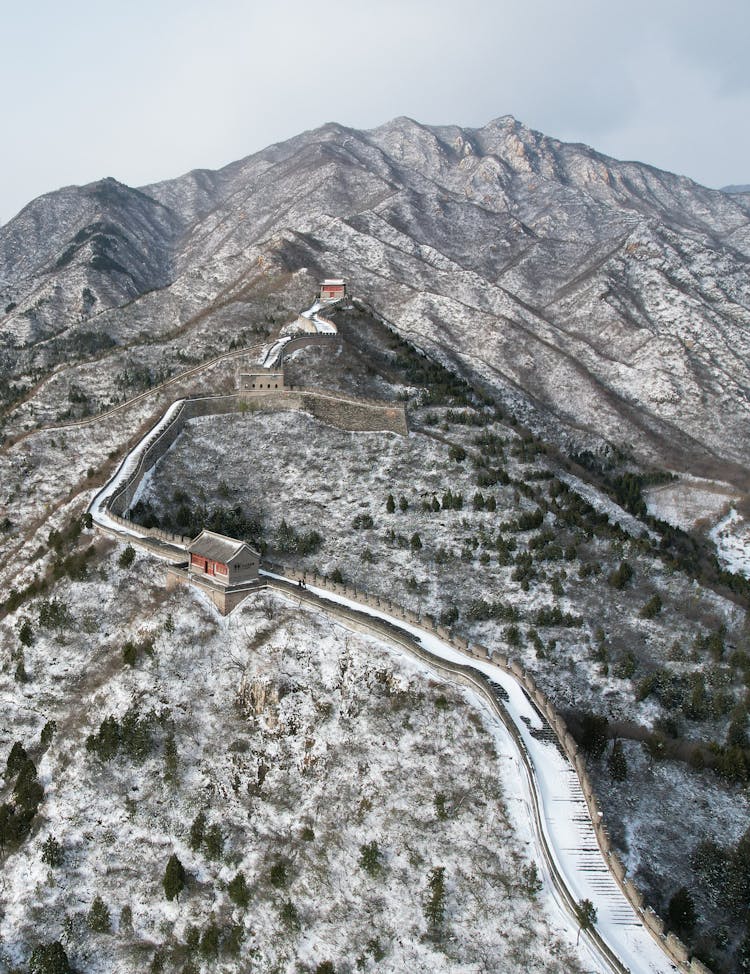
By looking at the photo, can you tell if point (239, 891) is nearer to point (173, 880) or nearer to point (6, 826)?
point (173, 880)

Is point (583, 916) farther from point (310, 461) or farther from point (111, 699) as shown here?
point (310, 461)

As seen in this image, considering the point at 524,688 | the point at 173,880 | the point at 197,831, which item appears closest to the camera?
the point at 173,880

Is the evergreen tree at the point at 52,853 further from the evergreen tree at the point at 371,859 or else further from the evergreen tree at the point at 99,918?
the evergreen tree at the point at 371,859

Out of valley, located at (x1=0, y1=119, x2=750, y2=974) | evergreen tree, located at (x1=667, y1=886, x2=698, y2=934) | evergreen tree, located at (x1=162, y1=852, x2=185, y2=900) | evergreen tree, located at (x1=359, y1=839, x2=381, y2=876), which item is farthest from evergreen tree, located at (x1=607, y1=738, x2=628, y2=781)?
evergreen tree, located at (x1=162, y1=852, x2=185, y2=900)

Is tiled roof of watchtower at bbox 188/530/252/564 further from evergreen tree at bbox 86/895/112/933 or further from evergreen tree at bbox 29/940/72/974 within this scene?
evergreen tree at bbox 29/940/72/974

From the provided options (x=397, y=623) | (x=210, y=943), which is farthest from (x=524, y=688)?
Answer: (x=210, y=943)

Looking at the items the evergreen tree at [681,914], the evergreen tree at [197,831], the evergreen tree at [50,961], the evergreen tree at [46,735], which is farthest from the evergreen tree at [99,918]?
the evergreen tree at [681,914]
